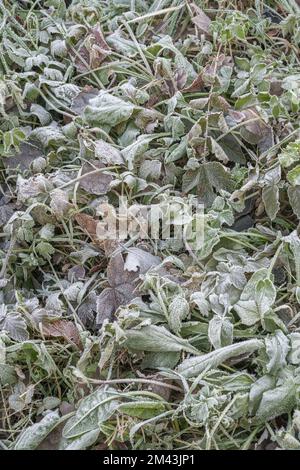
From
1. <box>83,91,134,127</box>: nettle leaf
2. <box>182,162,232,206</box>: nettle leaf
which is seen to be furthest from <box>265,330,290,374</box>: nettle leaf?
<box>83,91,134,127</box>: nettle leaf

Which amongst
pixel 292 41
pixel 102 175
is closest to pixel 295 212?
pixel 102 175

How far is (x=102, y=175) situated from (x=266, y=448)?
1.96 feet

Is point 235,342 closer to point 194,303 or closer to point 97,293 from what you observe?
point 194,303

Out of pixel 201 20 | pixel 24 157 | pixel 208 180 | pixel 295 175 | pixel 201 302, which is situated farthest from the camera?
pixel 201 20

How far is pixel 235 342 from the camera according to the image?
3.88 ft

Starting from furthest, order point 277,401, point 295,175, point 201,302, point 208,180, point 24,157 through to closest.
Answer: point 24,157 → point 208,180 → point 295,175 → point 201,302 → point 277,401

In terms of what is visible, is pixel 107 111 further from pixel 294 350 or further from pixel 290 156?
pixel 294 350

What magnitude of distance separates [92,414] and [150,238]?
36 centimetres

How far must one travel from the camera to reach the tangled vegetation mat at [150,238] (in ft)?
3.69

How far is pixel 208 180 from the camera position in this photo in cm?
138

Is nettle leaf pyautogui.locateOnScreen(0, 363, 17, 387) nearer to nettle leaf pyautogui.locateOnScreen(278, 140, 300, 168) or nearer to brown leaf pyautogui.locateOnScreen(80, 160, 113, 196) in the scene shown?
brown leaf pyautogui.locateOnScreen(80, 160, 113, 196)

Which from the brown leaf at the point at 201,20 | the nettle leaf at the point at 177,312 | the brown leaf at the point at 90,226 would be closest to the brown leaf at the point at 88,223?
the brown leaf at the point at 90,226

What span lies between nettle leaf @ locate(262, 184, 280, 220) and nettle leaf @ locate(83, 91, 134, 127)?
330mm

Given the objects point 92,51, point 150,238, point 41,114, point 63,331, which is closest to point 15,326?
point 63,331
